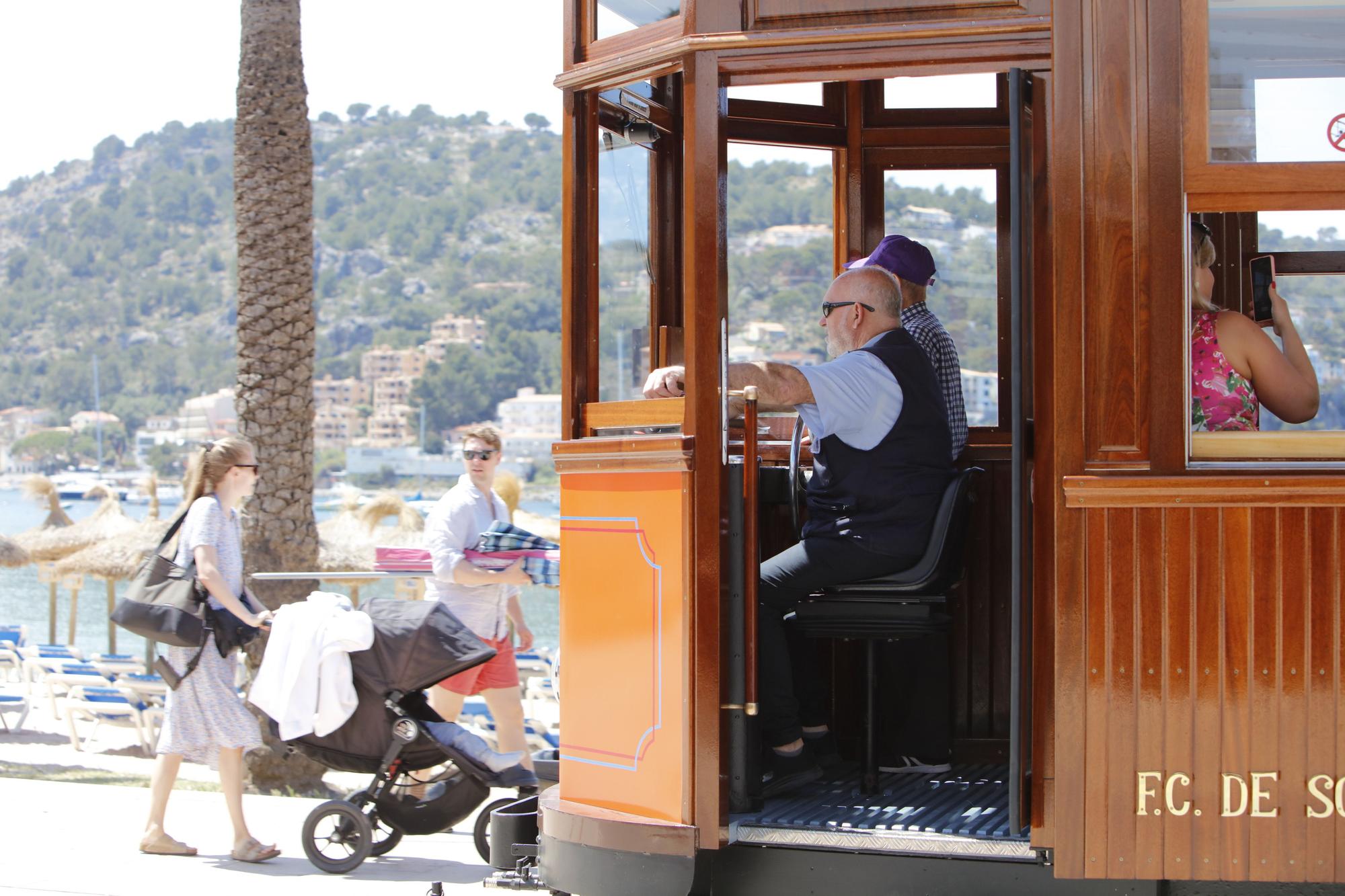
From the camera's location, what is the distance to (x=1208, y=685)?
347cm

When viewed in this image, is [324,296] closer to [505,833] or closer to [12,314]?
[12,314]

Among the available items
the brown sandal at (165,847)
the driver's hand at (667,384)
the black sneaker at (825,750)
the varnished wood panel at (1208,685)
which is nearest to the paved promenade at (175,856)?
the brown sandal at (165,847)

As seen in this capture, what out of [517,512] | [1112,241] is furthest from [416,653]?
[517,512]

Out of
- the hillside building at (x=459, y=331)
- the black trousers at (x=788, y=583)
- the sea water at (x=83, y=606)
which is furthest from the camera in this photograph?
the hillside building at (x=459, y=331)

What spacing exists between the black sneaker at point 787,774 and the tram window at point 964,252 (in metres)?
1.49

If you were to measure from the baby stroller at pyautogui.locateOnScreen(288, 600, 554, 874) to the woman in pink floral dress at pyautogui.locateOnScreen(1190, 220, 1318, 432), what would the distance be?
3070 millimetres

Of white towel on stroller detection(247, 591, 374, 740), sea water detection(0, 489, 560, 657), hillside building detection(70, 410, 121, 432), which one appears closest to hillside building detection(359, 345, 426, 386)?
sea water detection(0, 489, 560, 657)

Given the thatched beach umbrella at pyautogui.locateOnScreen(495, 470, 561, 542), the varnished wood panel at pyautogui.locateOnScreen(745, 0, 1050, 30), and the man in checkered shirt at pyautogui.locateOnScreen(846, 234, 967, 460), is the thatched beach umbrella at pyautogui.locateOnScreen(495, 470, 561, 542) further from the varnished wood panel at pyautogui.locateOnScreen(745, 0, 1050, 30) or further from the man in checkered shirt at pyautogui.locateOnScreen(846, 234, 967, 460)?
the varnished wood panel at pyautogui.locateOnScreen(745, 0, 1050, 30)

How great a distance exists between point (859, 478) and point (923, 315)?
0.87m

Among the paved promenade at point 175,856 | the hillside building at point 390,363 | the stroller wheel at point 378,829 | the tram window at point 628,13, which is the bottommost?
the paved promenade at point 175,856

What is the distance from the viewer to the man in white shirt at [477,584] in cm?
652

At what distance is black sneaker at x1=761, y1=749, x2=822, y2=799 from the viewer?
432cm

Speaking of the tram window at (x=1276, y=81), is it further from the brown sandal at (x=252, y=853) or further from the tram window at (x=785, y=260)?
the brown sandal at (x=252, y=853)

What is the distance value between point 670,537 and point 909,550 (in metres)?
0.78
